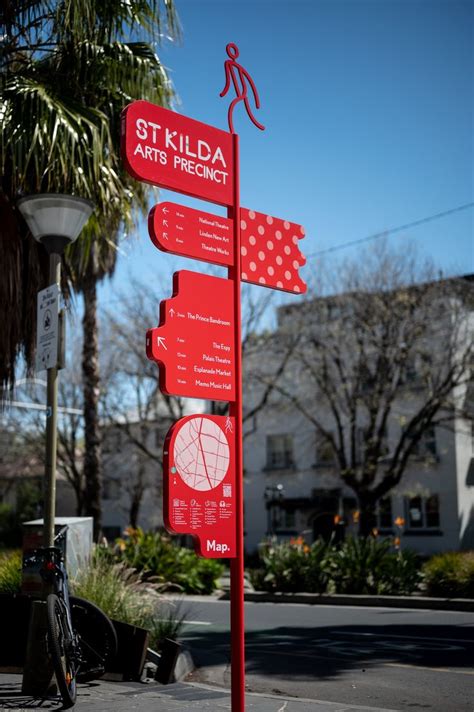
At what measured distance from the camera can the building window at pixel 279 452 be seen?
41.7 metres

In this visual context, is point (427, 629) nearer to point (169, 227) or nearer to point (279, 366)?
point (169, 227)

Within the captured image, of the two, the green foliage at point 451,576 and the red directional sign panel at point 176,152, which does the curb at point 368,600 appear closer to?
the green foliage at point 451,576

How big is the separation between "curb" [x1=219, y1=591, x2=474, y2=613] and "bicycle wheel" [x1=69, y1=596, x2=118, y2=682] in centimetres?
967

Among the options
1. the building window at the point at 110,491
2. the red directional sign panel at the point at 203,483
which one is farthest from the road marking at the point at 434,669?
the building window at the point at 110,491

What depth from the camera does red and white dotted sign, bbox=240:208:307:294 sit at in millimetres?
5730

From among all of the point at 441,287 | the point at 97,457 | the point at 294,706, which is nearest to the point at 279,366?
the point at 441,287

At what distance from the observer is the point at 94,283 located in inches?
749

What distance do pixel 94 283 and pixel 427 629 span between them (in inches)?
420

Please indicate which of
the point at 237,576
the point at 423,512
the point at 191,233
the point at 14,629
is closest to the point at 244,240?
the point at 191,233

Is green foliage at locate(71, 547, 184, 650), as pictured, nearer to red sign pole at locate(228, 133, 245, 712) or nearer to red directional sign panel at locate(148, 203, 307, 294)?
red sign pole at locate(228, 133, 245, 712)

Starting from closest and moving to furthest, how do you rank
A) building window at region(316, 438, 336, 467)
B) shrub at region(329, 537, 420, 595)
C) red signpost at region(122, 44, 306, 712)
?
red signpost at region(122, 44, 306, 712) → shrub at region(329, 537, 420, 595) → building window at region(316, 438, 336, 467)

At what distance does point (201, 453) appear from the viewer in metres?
5.00

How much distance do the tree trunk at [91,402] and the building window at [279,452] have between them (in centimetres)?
2196

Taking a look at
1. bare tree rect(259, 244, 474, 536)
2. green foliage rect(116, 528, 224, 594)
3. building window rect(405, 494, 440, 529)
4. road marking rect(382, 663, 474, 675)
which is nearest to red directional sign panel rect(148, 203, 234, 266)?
road marking rect(382, 663, 474, 675)
